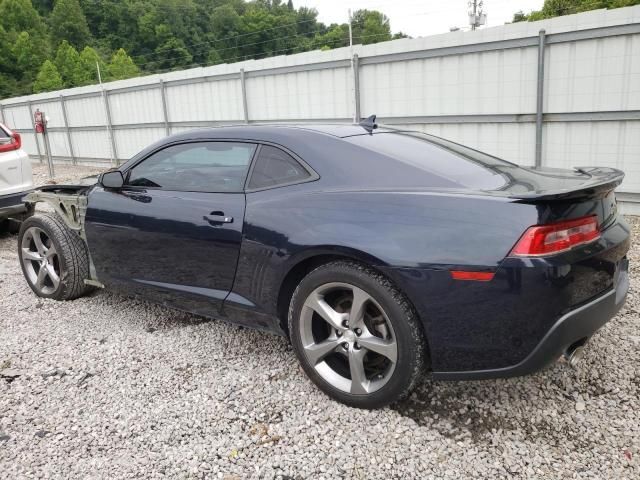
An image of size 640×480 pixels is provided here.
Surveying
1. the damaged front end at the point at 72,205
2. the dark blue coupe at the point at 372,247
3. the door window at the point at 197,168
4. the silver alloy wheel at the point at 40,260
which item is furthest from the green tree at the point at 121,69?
the dark blue coupe at the point at 372,247

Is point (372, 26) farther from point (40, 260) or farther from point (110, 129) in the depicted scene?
point (40, 260)

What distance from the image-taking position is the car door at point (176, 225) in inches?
120

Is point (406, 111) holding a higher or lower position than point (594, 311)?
higher

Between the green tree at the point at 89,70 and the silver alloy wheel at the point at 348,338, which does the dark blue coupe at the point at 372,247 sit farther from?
the green tree at the point at 89,70

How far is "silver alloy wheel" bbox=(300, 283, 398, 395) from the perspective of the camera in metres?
2.52

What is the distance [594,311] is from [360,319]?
1.04m

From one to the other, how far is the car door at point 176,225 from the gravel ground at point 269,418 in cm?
43

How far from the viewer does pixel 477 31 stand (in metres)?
7.64

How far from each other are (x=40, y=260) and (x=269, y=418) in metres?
2.81

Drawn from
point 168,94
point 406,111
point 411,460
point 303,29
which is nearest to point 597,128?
point 406,111

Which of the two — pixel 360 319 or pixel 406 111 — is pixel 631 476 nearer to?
pixel 360 319

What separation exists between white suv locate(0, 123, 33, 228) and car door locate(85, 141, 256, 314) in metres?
3.03

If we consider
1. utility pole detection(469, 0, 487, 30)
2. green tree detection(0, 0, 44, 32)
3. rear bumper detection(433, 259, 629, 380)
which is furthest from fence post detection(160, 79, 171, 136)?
green tree detection(0, 0, 44, 32)

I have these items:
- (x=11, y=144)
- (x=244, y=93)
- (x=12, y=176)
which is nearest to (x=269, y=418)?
(x=12, y=176)
